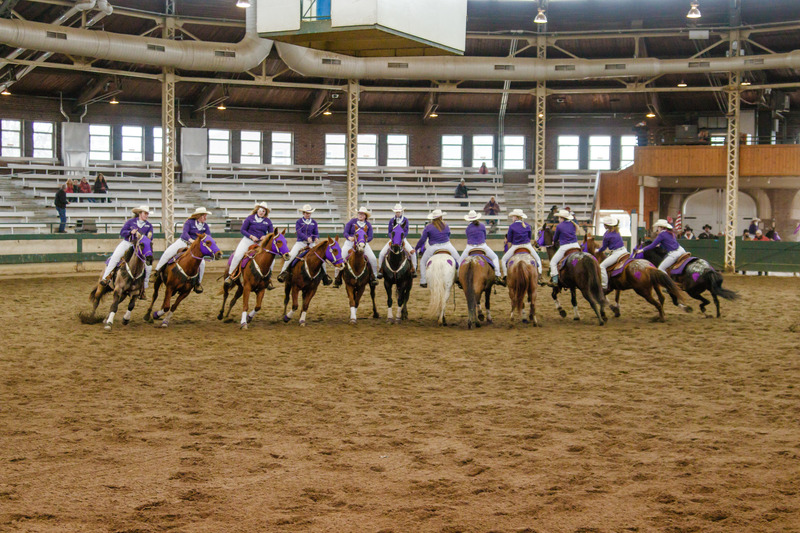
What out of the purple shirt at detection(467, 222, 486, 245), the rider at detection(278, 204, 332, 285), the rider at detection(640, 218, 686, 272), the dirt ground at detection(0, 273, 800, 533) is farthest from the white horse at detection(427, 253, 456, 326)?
the rider at detection(640, 218, 686, 272)

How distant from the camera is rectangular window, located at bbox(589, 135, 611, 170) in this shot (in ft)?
128

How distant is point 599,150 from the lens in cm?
3897

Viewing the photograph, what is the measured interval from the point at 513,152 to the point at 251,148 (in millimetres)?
13260

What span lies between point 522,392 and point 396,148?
3137cm

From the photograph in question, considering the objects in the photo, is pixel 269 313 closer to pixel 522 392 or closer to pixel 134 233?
pixel 134 233

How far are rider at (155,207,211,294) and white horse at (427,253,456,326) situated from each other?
4102mm

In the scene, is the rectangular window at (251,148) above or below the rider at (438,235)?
above

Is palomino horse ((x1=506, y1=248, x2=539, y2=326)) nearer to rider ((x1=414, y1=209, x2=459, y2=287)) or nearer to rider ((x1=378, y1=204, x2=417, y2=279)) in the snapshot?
rider ((x1=414, y1=209, x2=459, y2=287))

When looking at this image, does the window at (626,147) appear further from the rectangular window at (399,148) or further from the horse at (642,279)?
the horse at (642,279)

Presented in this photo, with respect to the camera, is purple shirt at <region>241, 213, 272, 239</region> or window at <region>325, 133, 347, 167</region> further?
window at <region>325, 133, 347, 167</region>

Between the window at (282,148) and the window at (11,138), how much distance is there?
11335 mm

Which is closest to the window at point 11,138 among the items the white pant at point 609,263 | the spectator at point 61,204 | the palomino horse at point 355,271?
the spectator at point 61,204

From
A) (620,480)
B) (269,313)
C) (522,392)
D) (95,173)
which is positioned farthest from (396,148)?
(620,480)

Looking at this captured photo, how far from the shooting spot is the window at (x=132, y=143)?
35844mm
